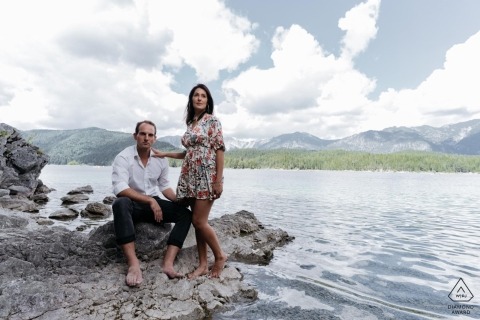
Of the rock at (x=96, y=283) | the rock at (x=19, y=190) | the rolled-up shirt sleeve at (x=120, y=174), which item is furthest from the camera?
the rock at (x=19, y=190)

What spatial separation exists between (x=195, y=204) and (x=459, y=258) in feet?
38.4

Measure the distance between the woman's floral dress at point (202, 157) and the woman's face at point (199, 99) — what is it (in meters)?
0.29

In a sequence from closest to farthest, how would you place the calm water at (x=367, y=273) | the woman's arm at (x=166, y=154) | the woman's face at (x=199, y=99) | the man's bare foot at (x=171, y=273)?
the woman's face at (x=199, y=99) → the man's bare foot at (x=171, y=273) → the calm water at (x=367, y=273) → the woman's arm at (x=166, y=154)

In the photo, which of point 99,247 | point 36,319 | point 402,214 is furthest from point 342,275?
point 402,214

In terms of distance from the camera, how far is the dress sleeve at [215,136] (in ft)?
21.3

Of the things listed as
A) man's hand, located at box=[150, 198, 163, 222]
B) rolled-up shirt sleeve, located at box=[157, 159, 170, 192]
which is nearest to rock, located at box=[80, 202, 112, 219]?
rolled-up shirt sleeve, located at box=[157, 159, 170, 192]

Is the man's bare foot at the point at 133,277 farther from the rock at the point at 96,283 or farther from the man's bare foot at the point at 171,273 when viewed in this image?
the man's bare foot at the point at 171,273

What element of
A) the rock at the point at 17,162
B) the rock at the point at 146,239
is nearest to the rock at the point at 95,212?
the rock at the point at 17,162

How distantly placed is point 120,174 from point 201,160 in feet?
5.84

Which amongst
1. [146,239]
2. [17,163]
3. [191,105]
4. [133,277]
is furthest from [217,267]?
[17,163]

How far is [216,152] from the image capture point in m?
6.63

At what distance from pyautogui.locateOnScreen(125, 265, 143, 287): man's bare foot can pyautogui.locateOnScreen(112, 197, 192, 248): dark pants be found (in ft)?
1.90

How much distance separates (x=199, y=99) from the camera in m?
6.71

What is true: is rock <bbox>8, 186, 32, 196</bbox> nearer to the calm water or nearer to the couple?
the calm water
